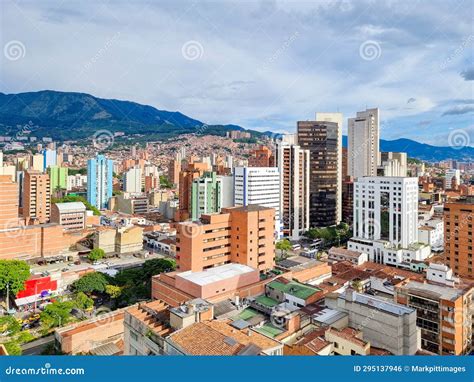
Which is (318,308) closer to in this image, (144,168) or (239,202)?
(239,202)

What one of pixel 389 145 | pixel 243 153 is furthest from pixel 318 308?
pixel 243 153

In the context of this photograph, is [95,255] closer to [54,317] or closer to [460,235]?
[54,317]

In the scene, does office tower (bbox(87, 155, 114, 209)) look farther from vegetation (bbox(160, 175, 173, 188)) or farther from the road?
the road

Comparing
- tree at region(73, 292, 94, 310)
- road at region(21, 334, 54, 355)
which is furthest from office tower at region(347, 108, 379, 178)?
road at region(21, 334, 54, 355)

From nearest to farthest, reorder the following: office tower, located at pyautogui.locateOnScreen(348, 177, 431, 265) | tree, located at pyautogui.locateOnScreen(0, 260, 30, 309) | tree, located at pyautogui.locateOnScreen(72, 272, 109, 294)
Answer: tree, located at pyautogui.locateOnScreen(0, 260, 30, 309)
tree, located at pyautogui.locateOnScreen(72, 272, 109, 294)
office tower, located at pyautogui.locateOnScreen(348, 177, 431, 265)

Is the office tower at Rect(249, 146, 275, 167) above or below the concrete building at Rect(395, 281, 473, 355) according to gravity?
above

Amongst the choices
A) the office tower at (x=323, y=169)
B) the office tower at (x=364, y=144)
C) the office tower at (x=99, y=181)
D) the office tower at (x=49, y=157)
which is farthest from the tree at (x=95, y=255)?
the office tower at (x=364, y=144)
